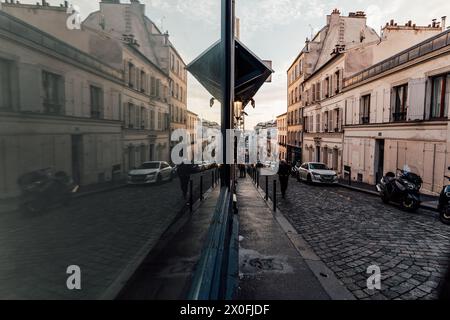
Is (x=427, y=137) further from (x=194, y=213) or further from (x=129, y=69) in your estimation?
(x=129, y=69)

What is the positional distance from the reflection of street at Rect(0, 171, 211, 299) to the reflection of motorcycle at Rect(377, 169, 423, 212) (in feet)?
30.7

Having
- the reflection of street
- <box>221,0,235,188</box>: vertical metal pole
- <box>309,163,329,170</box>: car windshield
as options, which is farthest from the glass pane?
the reflection of street

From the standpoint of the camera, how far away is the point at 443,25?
1794cm

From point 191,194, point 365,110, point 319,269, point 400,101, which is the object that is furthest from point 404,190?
point 365,110

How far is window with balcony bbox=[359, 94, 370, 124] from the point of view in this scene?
55.3 feet

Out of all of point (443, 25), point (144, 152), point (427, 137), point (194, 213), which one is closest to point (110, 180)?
point (144, 152)

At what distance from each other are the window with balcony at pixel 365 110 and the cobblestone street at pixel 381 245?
33.3 feet

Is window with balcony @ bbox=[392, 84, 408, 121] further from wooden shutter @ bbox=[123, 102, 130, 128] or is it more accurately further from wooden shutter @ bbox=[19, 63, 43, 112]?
wooden shutter @ bbox=[19, 63, 43, 112]

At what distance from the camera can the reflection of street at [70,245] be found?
0.66 metres

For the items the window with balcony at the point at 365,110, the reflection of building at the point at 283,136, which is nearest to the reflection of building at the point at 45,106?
the window with balcony at the point at 365,110

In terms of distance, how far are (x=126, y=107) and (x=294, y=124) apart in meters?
34.8

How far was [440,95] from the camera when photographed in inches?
451

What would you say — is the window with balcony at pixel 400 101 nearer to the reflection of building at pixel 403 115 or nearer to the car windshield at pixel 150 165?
the reflection of building at pixel 403 115
